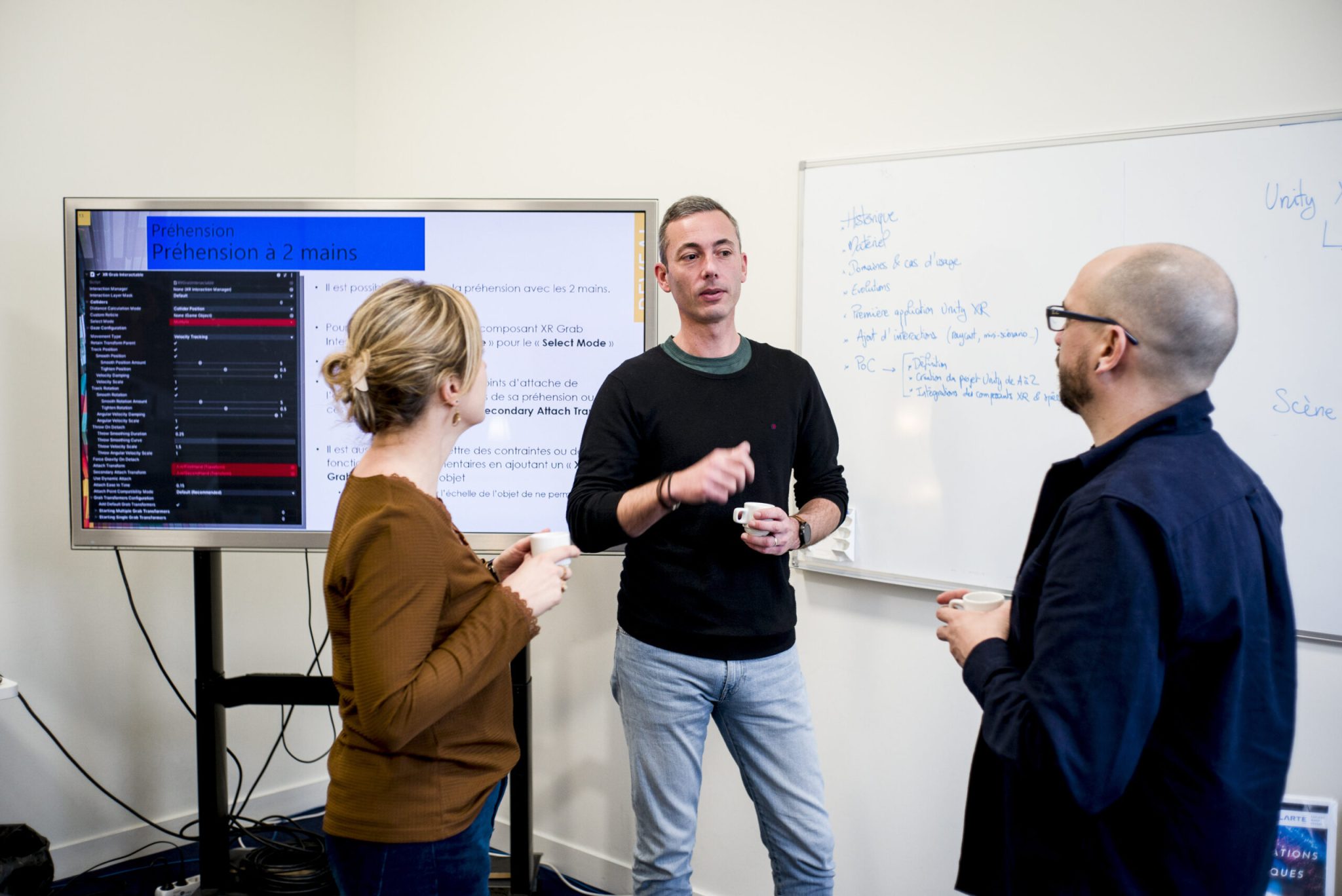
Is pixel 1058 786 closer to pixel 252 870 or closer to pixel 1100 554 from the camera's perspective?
pixel 1100 554

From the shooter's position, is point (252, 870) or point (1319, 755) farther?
point (252, 870)

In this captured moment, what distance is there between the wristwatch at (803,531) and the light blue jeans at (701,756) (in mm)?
240

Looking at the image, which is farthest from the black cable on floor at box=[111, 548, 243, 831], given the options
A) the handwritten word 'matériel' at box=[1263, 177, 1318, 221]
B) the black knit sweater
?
the handwritten word 'matériel' at box=[1263, 177, 1318, 221]

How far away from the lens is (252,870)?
8.27 ft

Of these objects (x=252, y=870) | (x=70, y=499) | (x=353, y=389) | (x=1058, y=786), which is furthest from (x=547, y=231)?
(x=252, y=870)

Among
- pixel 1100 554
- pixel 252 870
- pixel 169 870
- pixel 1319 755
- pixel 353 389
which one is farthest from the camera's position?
pixel 169 870

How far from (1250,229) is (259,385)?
2273mm

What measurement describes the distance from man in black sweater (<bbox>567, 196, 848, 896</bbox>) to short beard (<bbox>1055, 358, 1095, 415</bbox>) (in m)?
0.64

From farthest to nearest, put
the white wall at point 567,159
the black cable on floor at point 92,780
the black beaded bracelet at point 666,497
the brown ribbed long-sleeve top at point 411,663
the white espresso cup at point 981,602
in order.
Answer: the black cable on floor at point 92,780 → the white wall at point 567,159 → the black beaded bracelet at point 666,497 → the white espresso cup at point 981,602 → the brown ribbed long-sleeve top at point 411,663

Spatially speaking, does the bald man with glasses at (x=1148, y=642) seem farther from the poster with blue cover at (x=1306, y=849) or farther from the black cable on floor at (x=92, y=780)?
the black cable on floor at (x=92, y=780)

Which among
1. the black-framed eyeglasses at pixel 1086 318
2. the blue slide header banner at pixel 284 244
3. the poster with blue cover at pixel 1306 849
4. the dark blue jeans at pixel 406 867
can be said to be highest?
the blue slide header banner at pixel 284 244

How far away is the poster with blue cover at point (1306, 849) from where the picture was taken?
179 centimetres

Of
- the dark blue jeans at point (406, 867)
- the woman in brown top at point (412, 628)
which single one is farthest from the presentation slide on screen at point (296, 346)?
the dark blue jeans at point (406, 867)

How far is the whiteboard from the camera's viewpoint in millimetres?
1812
